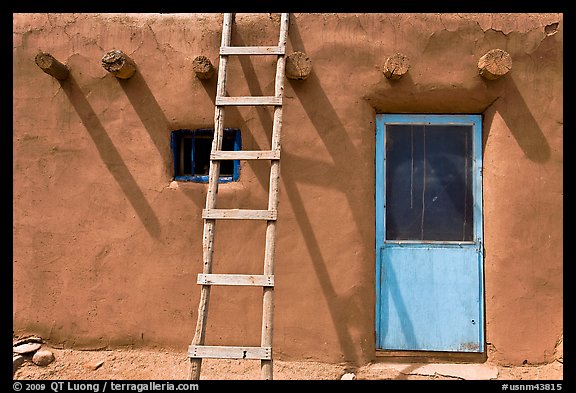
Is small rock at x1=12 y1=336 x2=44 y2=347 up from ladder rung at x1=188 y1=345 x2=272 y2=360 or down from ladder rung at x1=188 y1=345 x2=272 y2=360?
down

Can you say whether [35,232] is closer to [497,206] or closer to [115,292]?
[115,292]

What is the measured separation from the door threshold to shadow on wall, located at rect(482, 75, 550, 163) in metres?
1.50

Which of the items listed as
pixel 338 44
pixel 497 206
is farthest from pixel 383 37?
pixel 497 206

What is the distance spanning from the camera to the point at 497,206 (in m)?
3.51

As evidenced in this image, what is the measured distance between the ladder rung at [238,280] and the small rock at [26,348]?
169 centimetres

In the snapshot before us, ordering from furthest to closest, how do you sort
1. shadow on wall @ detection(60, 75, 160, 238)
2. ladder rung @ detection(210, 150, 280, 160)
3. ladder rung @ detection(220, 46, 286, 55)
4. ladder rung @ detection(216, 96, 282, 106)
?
1. shadow on wall @ detection(60, 75, 160, 238)
2. ladder rung @ detection(220, 46, 286, 55)
3. ladder rung @ detection(216, 96, 282, 106)
4. ladder rung @ detection(210, 150, 280, 160)

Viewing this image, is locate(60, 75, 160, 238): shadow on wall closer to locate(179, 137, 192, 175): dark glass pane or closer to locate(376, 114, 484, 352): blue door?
locate(179, 137, 192, 175): dark glass pane

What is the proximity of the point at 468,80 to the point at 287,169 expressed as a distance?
1.46 metres

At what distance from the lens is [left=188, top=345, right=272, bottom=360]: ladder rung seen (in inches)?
102

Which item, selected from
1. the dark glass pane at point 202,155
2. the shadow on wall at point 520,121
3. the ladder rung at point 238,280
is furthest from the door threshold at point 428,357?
the dark glass pane at point 202,155

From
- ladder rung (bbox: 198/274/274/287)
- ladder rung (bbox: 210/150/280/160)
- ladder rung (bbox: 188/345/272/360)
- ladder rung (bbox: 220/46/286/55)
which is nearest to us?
ladder rung (bbox: 188/345/272/360)

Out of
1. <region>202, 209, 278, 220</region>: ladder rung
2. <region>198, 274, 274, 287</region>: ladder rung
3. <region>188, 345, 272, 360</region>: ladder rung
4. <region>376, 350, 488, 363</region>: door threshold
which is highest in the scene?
<region>202, 209, 278, 220</region>: ladder rung

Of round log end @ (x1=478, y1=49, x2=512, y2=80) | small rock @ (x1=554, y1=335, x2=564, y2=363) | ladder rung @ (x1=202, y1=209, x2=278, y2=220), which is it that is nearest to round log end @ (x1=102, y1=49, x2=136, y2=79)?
ladder rung @ (x1=202, y1=209, x2=278, y2=220)
